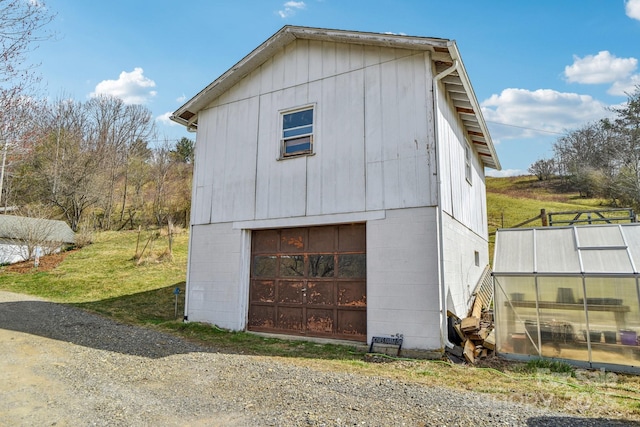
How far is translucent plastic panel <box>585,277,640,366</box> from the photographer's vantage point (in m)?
5.53

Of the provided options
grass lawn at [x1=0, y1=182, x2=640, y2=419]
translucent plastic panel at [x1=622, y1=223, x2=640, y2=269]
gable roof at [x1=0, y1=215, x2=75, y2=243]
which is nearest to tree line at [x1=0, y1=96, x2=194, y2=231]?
gable roof at [x1=0, y1=215, x2=75, y2=243]

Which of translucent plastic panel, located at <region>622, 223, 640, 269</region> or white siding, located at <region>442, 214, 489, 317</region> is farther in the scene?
white siding, located at <region>442, 214, 489, 317</region>

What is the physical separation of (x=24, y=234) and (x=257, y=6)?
2204 centimetres

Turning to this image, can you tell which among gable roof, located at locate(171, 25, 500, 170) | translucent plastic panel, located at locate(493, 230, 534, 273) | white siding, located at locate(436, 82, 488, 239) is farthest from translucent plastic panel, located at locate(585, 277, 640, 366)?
gable roof, located at locate(171, 25, 500, 170)

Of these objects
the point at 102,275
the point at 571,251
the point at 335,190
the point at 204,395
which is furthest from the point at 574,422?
the point at 102,275

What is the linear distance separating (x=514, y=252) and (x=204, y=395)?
598 centimetres

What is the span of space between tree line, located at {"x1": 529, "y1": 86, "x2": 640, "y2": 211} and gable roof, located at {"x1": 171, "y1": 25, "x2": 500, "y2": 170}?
848 inches

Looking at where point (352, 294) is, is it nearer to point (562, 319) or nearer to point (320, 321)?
point (320, 321)

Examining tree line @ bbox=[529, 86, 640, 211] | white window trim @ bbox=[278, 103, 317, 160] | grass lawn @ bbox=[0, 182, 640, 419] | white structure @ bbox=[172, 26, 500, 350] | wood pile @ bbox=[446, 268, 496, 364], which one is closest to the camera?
grass lawn @ bbox=[0, 182, 640, 419]

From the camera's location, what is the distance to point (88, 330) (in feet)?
27.3

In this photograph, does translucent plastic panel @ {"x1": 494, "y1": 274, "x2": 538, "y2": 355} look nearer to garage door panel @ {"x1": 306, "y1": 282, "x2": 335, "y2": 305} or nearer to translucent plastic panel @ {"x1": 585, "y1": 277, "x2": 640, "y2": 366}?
translucent plastic panel @ {"x1": 585, "y1": 277, "x2": 640, "y2": 366}

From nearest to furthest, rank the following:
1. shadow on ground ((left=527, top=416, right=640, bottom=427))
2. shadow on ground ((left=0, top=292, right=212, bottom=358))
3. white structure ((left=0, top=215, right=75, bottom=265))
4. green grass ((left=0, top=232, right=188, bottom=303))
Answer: shadow on ground ((left=527, top=416, right=640, bottom=427))
shadow on ground ((left=0, top=292, right=212, bottom=358))
green grass ((left=0, top=232, right=188, bottom=303))
white structure ((left=0, top=215, right=75, bottom=265))

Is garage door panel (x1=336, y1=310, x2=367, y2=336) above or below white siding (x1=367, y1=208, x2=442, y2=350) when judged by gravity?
below

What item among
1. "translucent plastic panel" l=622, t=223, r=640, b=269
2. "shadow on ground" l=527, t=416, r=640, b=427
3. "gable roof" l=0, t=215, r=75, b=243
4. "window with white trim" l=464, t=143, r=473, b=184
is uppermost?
"window with white trim" l=464, t=143, r=473, b=184
